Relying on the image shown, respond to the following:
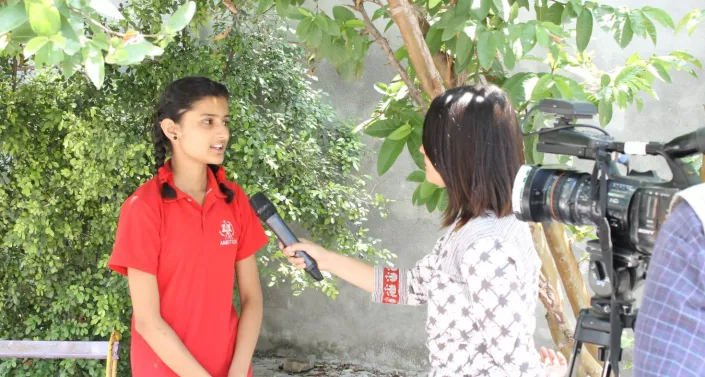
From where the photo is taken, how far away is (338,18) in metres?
2.61

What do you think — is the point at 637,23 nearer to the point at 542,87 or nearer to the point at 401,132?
the point at 542,87

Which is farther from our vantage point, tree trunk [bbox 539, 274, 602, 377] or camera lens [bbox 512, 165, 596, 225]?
tree trunk [bbox 539, 274, 602, 377]

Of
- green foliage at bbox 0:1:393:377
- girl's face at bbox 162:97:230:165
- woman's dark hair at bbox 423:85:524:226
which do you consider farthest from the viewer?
green foliage at bbox 0:1:393:377

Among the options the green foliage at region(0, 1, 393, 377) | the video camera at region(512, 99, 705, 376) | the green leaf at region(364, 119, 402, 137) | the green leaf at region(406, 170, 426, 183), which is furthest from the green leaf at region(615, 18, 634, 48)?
the green foliage at region(0, 1, 393, 377)

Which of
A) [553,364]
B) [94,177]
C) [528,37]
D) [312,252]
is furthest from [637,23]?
[94,177]

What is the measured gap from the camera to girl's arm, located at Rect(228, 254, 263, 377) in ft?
8.34

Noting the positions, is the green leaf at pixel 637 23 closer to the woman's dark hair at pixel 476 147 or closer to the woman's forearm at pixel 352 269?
the woman's dark hair at pixel 476 147

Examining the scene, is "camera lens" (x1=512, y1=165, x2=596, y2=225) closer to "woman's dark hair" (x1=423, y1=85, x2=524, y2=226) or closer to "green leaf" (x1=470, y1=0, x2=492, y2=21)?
"woman's dark hair" (x1=423, y1=85, x2=524, y2=226)

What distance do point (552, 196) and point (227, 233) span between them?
132 cm

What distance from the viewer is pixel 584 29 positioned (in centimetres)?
239

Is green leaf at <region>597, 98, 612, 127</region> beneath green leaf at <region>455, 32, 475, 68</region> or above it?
beneath

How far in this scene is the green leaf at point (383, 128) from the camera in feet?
9.18

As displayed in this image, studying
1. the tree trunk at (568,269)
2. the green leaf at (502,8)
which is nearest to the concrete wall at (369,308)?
the tree trunk at (568,269)

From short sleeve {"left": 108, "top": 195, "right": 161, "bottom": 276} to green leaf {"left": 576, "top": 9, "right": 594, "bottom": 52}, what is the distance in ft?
4.35
